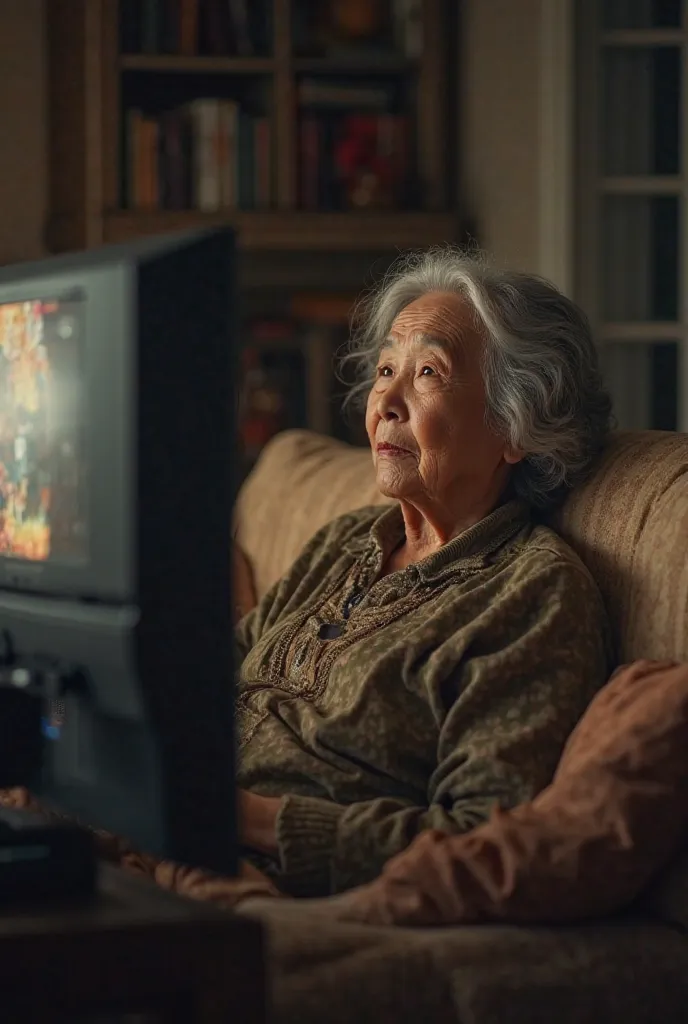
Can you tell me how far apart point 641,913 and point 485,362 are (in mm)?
737

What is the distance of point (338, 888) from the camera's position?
5.30ft

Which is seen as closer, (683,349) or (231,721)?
(231,721)

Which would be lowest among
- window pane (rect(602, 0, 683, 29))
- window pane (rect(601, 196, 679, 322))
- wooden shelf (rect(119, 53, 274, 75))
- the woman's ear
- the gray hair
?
the woman's ear

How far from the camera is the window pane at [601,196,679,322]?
4176 millimetres

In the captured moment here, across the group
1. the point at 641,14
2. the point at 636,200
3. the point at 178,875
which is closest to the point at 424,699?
the point at 178,875

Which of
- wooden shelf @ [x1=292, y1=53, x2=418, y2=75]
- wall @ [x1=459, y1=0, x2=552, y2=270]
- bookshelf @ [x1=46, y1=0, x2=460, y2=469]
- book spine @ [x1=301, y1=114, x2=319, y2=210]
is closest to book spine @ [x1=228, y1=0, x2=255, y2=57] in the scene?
bookshelf @ [x1=46, y1=0, x2=460, y2=469]

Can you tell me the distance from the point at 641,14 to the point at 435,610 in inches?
108

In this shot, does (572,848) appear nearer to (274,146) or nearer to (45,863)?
(45,863)

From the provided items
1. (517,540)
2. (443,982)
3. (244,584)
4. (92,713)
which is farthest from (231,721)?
(244,584)

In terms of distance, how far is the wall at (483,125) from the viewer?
4.23 m

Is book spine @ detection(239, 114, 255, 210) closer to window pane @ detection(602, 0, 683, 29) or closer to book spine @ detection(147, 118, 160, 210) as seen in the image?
book spine @ detection(147, 118, 160, 210)

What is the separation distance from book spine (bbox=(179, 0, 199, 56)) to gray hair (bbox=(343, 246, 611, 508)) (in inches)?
103

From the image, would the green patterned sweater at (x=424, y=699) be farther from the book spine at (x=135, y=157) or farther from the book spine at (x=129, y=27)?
the book spine at (x=129, y=27)

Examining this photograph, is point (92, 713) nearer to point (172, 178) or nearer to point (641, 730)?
point (641, 730)
